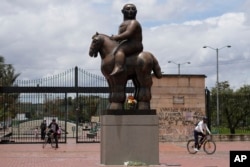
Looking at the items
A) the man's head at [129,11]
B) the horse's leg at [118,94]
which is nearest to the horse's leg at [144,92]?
the horse's leg at [118,94]

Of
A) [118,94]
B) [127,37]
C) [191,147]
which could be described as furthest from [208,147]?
[127,37]

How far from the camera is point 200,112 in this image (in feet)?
96.2

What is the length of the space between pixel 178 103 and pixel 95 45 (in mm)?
14870

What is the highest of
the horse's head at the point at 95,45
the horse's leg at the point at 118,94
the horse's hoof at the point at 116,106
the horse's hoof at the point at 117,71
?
the horse's head at the point at 95,45

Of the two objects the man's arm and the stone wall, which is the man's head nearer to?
the man's arm

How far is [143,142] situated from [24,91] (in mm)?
15173

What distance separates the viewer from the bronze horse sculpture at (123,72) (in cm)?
1488

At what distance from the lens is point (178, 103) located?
95.7ft

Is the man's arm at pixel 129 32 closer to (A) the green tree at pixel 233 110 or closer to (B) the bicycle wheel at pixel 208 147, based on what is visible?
(B) the bicycle wheel at pixel 208 147

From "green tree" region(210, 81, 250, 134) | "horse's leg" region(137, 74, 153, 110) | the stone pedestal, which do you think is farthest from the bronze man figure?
"green tree" region(210, 81, 250, 134)

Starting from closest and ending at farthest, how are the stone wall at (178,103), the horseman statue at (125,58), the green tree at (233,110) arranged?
1. the horseman statue at (125,58)
2. the stone wall at (178,103)
3. the green tree at (233,110)

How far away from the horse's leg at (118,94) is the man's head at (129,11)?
1.69 metres

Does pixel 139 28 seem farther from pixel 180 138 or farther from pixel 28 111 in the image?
pixel 28 111

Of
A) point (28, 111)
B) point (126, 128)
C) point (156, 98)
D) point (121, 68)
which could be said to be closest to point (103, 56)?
point (121, 68)
